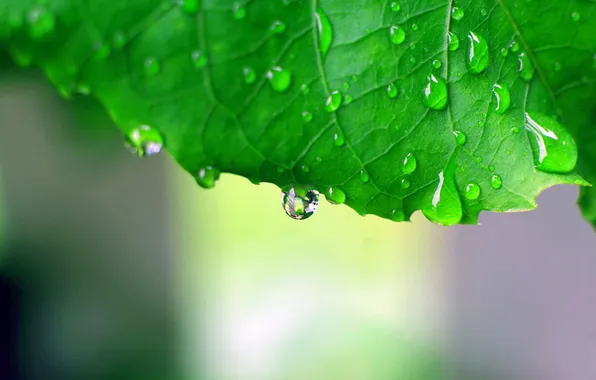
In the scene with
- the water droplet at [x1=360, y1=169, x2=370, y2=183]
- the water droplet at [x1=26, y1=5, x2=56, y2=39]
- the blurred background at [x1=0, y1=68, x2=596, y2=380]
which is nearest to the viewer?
the water droplet at [x1=26, y1=5, x2=56, y2=39]

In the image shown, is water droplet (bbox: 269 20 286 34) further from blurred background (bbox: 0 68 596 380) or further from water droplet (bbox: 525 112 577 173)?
blurred background (bbox: 0 68 596 380)

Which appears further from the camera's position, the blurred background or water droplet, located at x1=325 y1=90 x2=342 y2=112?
the blurred background

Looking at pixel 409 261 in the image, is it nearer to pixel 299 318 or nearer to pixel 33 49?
pixel 299 318

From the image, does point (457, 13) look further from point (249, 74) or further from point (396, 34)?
point (249, 74)

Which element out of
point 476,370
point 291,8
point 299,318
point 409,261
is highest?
point 291,8

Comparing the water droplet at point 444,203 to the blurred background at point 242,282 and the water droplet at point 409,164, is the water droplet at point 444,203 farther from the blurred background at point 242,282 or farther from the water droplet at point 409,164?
the blurred background at point 242,282

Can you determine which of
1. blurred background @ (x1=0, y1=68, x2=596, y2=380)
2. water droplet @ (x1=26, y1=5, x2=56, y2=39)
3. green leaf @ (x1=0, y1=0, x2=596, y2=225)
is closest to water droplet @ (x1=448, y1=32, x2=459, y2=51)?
green leaf @ (x1=0, y1=0, x2=596, y2=225)

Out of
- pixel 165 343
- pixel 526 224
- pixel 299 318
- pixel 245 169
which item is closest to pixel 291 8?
pixel 245 169
